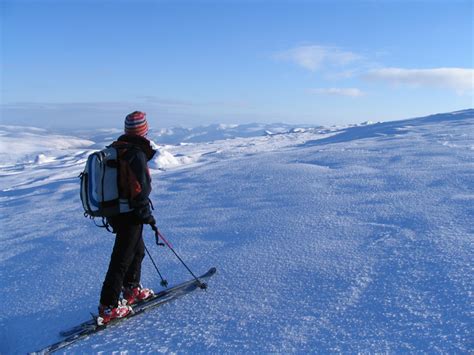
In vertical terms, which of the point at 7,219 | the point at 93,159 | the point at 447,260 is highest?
the point at 93,159

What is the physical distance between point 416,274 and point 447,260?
342 millimetres

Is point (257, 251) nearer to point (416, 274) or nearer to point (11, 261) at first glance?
point (416, 274)

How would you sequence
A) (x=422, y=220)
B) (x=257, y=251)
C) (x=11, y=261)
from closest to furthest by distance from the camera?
(x=257, y=251), (x=422, y=220), (x=11, y=261)

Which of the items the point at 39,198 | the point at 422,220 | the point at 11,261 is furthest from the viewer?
the point at 39,198

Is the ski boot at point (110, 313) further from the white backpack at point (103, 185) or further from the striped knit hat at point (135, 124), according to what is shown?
the striped knit hat at point (135, 124)

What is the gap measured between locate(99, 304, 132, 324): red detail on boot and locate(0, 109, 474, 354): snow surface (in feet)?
0.33

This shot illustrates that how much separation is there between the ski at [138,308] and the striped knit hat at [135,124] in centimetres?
135

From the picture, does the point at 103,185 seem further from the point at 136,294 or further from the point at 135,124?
the point at 136,294

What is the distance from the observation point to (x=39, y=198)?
9266mm

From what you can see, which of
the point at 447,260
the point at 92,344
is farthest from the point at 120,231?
the point at 447,260

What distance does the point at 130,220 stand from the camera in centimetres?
311

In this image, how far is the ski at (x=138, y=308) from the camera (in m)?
2.73

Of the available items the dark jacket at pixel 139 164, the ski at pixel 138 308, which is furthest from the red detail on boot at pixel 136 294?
the dark jacket at pixel 139 164

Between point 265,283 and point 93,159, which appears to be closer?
point 93,159
